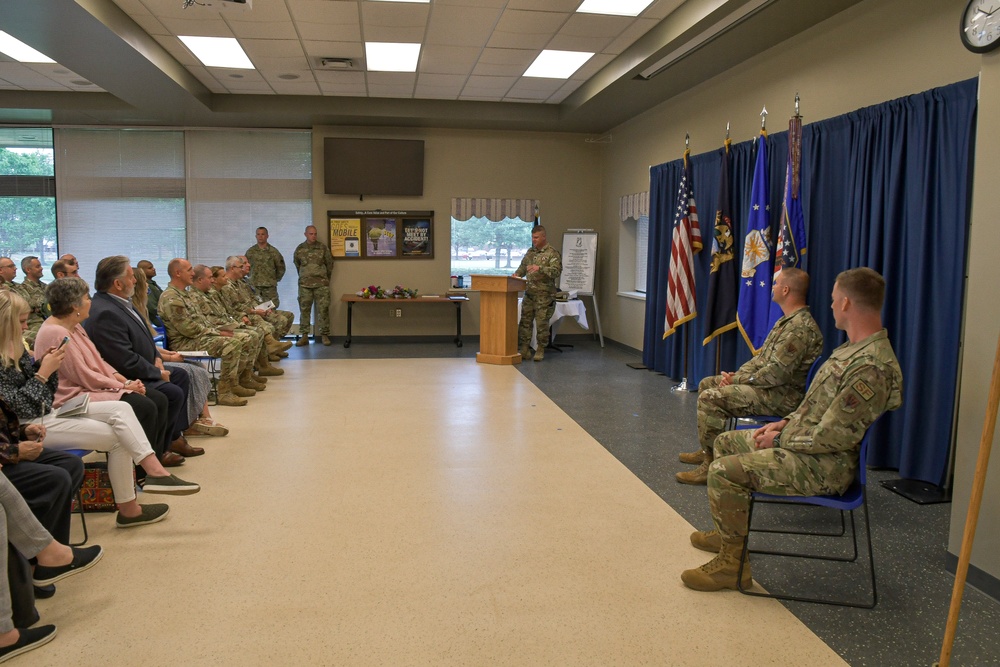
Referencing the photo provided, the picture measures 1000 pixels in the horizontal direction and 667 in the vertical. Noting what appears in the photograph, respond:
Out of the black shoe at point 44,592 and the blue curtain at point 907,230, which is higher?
the blue curtain at point 907,230

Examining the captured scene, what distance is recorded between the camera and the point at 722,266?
20.1ft

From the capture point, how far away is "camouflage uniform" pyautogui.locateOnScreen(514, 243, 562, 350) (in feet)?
29.3

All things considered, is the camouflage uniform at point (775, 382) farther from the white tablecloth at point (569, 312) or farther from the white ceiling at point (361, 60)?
the white tablecloth at point (569, 312)

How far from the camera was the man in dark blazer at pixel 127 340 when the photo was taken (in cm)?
400

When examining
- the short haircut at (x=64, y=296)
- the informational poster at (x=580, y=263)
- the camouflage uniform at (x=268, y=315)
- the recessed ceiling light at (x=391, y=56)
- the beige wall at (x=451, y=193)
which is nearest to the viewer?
the short haircut at (x=64, y=296)

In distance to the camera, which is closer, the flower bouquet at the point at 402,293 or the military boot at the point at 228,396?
the military boot at the point at 228,396

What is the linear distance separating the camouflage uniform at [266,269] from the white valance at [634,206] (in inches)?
187

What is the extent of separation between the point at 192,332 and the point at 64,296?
6.96ft

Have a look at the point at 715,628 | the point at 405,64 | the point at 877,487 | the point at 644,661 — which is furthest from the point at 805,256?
the point at 405,64

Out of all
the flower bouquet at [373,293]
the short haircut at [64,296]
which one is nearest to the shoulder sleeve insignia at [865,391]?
the short haircut at [64,296]

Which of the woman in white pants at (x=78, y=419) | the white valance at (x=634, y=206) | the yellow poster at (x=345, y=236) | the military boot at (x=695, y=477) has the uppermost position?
the white valance at (x=634, y=206)

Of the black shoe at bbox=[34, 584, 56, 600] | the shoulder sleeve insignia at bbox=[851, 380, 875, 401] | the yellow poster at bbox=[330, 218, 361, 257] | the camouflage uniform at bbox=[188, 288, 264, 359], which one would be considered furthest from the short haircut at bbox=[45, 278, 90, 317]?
the yellow poster at bbox=[330, 218, 361, 257]

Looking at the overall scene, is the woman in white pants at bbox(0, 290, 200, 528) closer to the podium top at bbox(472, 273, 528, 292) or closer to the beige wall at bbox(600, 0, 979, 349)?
the beige wall at bbox(600, 0, 979, 349)

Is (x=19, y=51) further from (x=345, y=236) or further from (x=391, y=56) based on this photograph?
(x=345, y=236)
